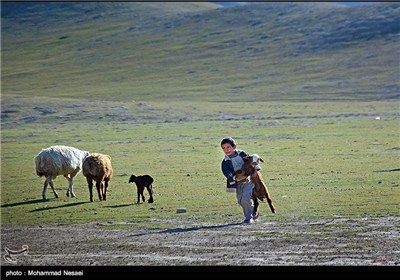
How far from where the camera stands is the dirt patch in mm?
11844

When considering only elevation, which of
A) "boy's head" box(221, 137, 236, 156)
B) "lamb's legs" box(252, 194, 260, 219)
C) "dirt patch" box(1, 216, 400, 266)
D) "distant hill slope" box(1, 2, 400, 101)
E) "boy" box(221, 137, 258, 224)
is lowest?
"dirt patch" box(1, 216, 400, 266)

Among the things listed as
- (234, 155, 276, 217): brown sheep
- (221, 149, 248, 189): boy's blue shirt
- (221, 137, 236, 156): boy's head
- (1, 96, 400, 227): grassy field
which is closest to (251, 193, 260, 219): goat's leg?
(234, 155, 276, 217): brown sheep

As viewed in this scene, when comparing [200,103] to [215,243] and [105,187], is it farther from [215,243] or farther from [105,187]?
[215,243]

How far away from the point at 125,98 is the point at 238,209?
82771 millimetres

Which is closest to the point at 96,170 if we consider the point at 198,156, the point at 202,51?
the point at 198,156

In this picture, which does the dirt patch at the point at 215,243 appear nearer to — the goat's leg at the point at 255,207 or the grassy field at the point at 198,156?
the goat's leg at the point at 255,207

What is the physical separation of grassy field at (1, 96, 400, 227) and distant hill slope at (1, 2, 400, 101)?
31218 millimetres

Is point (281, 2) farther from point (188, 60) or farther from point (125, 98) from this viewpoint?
point (125, 98)

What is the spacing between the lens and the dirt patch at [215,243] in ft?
38.9

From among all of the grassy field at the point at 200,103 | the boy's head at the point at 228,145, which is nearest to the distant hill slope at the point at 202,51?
the grassy field at the point at 200,103

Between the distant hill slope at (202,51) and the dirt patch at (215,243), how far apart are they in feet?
249

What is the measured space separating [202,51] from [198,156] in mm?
104395

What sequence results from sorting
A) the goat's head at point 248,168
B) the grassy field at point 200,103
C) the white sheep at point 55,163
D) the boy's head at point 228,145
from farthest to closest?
1. the white sheep at point 55,163
2. the grassy field at point 200,103
3. the goat's head at point 248,168
4. the boy's head at point 228,145

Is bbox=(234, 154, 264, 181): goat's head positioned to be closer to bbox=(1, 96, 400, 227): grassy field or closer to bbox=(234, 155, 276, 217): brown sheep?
bbox=(234, 155, 276, 217): brown sheep
